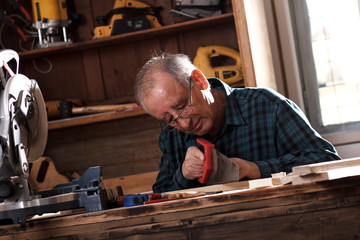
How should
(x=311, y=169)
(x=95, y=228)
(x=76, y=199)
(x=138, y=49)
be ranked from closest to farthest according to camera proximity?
(x=311, y=169) < (x=95, y=228) < (x=76, y=199) < (x=138, y=49)

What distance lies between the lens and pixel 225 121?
6.49 feet

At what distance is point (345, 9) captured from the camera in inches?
115

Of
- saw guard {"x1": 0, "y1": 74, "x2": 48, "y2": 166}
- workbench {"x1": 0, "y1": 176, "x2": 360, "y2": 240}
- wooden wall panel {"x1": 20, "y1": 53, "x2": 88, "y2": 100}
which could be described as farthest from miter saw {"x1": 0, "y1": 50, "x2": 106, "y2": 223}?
wooden wall panel {"x1": 20, "y1": 53, "x2": 88, "y2": 100}

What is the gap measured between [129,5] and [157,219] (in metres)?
2.13

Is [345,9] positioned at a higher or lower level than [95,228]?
higher

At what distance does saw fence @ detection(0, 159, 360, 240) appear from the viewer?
3.61 feet

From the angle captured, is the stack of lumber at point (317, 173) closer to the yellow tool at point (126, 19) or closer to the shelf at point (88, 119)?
the shelf at point (88, 119)

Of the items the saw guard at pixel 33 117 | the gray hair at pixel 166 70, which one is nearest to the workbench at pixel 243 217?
the saw guard at pixel 33 117

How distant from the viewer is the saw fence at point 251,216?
1.10 m

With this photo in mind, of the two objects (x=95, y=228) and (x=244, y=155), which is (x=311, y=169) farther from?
(x=244, y=155)

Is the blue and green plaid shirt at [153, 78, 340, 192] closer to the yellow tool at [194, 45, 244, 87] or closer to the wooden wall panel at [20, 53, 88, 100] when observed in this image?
the yellow tool at [194, 45, 244, 87]

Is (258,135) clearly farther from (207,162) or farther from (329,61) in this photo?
(329,61)

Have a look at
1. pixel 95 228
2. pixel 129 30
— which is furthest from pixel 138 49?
pixel 95 228

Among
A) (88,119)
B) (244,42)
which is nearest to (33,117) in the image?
(244,42)
